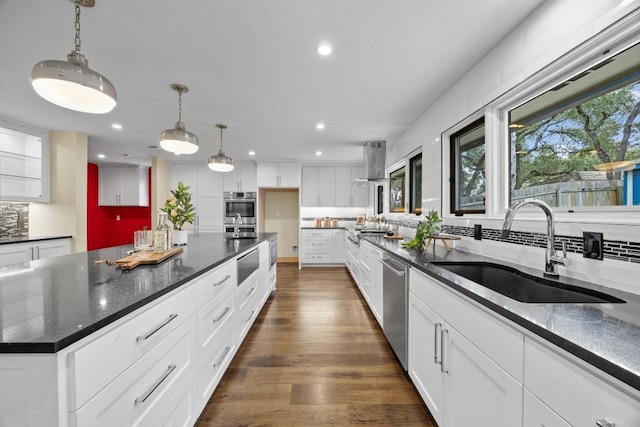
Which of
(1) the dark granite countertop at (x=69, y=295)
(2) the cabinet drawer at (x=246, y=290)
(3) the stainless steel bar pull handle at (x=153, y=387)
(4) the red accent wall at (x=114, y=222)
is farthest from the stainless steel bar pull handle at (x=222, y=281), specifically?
(4) the red accent wall at (x=114, y=222)

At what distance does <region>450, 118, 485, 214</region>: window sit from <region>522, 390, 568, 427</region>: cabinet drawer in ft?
5.48

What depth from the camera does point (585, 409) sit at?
0.60 m

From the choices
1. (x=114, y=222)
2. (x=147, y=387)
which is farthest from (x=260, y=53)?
(x=114, y=222)

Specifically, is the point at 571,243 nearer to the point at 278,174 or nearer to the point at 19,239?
the point at 278,174

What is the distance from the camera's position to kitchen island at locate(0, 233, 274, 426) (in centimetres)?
64

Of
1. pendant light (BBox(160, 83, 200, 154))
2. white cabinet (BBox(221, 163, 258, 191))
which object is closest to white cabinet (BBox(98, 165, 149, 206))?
white cabinet (BBox(221, 163, 258, 191))

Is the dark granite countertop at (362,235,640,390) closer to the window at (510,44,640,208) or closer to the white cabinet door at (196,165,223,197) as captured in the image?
the window at (510,44,640,208)

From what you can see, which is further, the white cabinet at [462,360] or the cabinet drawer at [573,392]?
the white cabinet at [462,360]

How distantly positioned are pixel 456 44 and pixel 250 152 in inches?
163

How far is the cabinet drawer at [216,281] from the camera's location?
146cm

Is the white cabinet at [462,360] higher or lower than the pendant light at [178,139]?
lower

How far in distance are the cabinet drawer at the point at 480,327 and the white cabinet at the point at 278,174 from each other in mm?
4768

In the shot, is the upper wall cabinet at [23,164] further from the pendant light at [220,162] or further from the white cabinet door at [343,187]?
the white cabinet door at [343,187]

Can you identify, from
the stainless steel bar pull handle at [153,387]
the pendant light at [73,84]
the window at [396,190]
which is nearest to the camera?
the stainless steel bar pull handle at [153,387]
